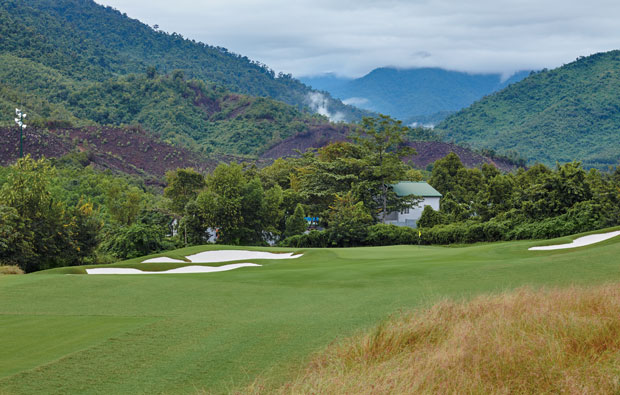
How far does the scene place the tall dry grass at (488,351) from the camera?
16.1 ft

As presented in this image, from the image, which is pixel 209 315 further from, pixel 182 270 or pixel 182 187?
pixel 182 187

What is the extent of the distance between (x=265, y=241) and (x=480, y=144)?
129 meters

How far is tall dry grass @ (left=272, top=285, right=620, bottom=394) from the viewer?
4910mm

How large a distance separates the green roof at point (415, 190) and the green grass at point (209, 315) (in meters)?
42.6

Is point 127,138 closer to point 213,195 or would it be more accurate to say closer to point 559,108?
point 213,195

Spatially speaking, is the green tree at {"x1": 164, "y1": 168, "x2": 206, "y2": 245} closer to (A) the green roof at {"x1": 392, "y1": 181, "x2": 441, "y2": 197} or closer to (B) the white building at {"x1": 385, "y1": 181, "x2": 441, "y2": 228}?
(B) the white building at {"x1": 385, "y1": 181, "x2": 441, "y2": 228}

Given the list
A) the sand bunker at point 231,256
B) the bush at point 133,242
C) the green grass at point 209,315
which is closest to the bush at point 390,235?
the sand bunker at point 231,256

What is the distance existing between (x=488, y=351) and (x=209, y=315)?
15.3ft

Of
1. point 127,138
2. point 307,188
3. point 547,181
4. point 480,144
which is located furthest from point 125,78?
point 547,181

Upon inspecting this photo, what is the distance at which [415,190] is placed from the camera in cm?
5703

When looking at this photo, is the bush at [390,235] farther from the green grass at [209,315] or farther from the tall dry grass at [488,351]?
the tall dry grass at [488,351]

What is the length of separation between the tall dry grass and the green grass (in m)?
0.71

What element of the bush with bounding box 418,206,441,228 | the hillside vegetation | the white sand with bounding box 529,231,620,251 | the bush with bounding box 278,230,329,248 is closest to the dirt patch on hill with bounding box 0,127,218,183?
the hillside vegetation

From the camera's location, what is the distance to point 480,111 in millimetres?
179750
